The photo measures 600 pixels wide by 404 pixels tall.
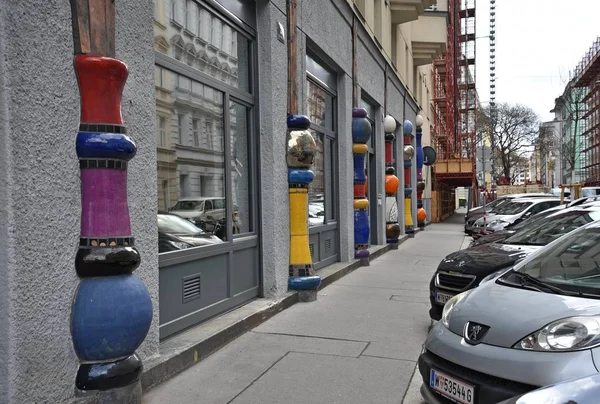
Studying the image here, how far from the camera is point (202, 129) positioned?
598cm

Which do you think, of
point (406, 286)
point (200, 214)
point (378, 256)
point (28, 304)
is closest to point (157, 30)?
point (200, 214)

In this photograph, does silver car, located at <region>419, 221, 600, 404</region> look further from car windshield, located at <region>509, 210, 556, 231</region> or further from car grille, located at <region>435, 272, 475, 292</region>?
car windshield, located at <region>509, 210, 556, 231</region>

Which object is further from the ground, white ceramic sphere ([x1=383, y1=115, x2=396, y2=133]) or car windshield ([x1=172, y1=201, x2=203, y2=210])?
white ceramic sphere ([x1=383, y1=115, x2=396, y2=133])

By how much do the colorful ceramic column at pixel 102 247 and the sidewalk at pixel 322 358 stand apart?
77 centimetres

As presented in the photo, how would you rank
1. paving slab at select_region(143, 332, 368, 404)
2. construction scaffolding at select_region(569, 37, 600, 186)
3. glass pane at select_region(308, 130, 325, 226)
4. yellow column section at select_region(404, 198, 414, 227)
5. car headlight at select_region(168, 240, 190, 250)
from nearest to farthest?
paving slab at select_region(143, 332, 368, 404)
car headlight at select_region(168, 240, 190, 250)
glass pane at select_region(308, 130, 325, 226)
yellow column section at select_region(404, 198, 414, 227)
construction scaffolding at select_region(569, 37, 600, 186)

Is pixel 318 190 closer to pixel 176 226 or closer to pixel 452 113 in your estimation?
pixel 176 226

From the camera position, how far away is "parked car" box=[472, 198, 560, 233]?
16.5 meters

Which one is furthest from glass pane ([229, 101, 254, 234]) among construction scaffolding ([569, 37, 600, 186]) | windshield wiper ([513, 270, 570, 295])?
construction scaffolding ([569, 37, 600, 186])

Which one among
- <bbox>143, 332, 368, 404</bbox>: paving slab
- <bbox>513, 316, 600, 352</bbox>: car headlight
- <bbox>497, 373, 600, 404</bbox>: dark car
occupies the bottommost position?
<bbox>143, 332, 368, 404</bbox>: paving slab

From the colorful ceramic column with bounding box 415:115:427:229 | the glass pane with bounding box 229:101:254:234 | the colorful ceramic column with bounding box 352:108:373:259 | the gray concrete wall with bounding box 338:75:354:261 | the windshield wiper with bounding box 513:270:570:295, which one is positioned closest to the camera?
the windshield wiper with bounding box 513:270:570:295

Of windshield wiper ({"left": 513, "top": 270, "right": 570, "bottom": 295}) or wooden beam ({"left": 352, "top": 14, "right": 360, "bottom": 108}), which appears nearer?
windshield wiper ({"left": 513, "top": 270, "right": 570, "bottom": 295})

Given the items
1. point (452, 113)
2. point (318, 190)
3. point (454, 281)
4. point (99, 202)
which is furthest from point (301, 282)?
point (452, 113)

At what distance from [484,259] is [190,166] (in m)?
3.58

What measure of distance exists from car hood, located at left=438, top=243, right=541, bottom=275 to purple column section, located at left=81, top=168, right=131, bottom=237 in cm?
407
